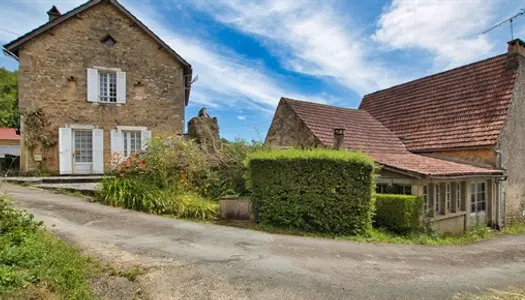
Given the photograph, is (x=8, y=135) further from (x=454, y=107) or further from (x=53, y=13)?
(x=454, y=107)

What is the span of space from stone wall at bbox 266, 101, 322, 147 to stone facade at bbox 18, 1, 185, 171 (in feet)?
16.0

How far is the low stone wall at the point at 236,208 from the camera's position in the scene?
8766 millimetres

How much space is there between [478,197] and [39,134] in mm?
19035

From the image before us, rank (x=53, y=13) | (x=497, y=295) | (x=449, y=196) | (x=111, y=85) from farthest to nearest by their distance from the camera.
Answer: (x=111, y=85) → (x=53, y=13) → (x=449, y=196) → (x=497, y=295)

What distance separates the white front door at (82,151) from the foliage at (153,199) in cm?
554

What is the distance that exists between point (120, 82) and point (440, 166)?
14355 mm

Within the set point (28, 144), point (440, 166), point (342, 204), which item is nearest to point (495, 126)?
point (440, 166)

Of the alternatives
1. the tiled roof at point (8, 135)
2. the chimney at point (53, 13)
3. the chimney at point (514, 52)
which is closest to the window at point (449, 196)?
the chimney at point (514, 52)

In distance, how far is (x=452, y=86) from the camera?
16703 millimetres

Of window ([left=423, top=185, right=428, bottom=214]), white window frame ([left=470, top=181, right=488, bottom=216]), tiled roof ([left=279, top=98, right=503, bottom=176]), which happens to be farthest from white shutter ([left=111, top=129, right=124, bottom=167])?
white window frame ([left=470, top=181, right=488, bottom=216])

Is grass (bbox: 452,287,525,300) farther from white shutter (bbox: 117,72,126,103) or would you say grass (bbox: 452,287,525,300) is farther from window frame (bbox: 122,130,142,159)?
white shutter (bbox: 117,72,126,103)

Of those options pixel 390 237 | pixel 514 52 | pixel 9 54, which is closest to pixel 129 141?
pixel 9 54

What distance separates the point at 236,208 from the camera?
346 inches

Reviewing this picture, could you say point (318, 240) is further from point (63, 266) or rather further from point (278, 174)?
point (63, 266)
